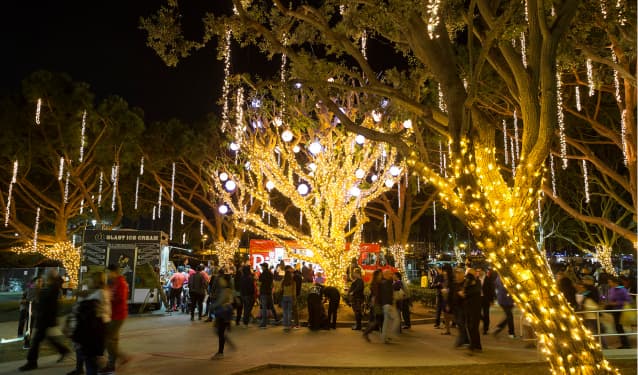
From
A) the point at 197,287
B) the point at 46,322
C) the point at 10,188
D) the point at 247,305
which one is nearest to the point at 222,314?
the point at 46,322

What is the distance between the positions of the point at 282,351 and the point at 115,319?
3.40 m

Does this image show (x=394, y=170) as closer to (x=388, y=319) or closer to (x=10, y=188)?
(x=388, y=319)

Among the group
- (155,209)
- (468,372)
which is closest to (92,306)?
(468,372)

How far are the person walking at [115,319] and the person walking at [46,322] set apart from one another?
1144mm

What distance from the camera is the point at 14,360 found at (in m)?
9.31

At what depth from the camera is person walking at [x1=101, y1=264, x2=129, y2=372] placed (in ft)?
25.6

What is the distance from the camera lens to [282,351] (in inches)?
393

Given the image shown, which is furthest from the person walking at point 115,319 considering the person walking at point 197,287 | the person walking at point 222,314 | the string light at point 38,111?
the string light at point 38,111

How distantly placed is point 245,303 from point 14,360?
19.3 ft

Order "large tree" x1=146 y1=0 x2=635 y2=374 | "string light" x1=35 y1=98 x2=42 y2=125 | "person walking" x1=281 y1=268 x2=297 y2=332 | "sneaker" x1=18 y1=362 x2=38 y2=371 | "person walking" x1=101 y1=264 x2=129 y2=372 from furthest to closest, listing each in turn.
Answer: "string light" x1=35 y1=98 x2=42 y2=125 → "person walking" x1=281 y1=268 x2=297 y2=332 → "sneaker" x1=18 y1=362 x2=38 y2=371 → "person walking" x1=101 y1=264 x2=129 y2=372 → "large tree" x1=146 y1=0 x2=635 y2=374

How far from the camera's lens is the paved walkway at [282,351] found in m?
8.60

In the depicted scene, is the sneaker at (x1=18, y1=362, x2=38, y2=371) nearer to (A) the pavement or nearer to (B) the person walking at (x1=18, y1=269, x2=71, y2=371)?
(B) the person walking at (x1=18, y1=269, x2=71, y2=371)

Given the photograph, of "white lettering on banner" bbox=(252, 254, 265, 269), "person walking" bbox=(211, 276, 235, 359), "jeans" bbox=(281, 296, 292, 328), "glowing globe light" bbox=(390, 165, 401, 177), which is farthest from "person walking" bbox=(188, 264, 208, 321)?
"white lettering on banner" bbox=(252, 254, 265, 269)

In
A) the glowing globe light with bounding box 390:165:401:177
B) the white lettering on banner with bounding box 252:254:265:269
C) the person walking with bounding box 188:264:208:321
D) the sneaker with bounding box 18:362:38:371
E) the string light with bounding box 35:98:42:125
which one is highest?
the string light with bounding box 35:98:42:125
